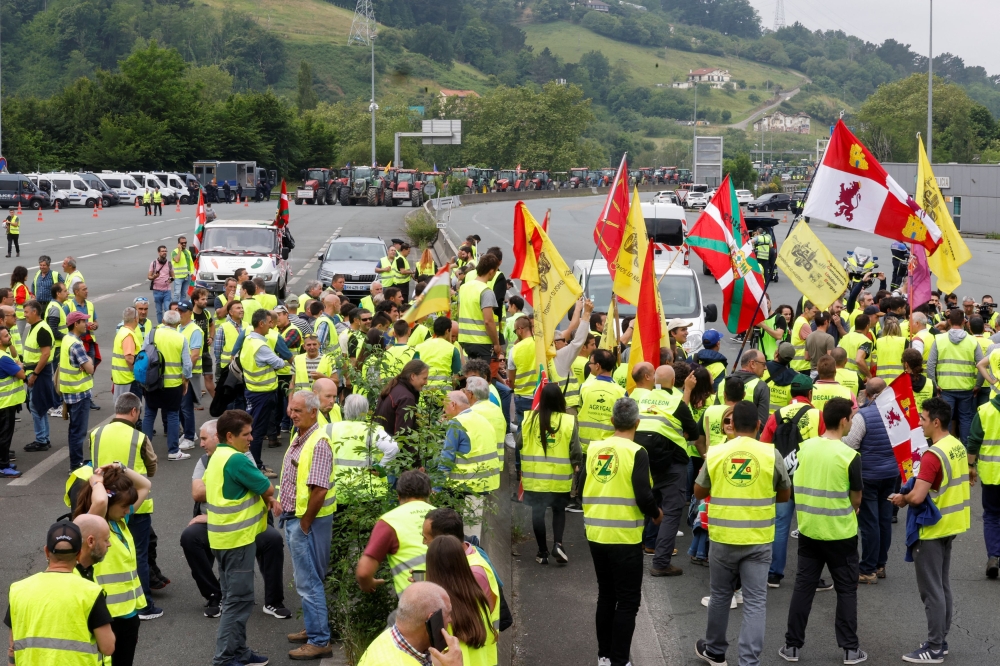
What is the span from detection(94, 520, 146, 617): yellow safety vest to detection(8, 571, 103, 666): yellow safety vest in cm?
105

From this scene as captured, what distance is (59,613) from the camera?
519 cm

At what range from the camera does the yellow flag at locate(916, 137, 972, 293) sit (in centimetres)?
1216

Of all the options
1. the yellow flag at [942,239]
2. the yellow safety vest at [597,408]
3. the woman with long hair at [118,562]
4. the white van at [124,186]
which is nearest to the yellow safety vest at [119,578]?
the woman with long hair at [118,562]

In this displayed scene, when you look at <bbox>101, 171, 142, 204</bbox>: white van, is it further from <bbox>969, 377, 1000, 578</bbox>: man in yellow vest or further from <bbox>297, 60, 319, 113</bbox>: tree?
<bbox>297, 60, 319, 113</bbox>: tree

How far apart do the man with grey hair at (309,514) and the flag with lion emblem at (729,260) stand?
693 cm

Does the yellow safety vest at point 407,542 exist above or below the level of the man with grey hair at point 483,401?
below

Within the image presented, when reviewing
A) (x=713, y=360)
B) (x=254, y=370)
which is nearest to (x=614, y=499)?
(x=713, y=360)

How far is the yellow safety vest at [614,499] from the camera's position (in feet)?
23.4

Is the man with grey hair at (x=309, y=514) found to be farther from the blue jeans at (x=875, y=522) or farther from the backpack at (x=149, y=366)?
the backpack at (x=149, y=366)

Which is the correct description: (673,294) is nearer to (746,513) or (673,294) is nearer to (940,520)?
(940,520)

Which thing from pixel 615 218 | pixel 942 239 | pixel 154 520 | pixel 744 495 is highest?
pixel 615 218

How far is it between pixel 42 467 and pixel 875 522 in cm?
849

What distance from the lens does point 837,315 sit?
48.0 feet

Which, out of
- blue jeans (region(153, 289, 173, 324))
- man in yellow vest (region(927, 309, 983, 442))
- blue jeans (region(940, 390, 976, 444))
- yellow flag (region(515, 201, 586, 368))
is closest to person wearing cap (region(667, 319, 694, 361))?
yellow flag (region(515, 201, 586, 368))
